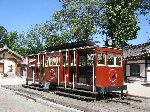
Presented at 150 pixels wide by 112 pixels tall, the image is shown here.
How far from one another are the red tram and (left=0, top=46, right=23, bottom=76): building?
31.1m

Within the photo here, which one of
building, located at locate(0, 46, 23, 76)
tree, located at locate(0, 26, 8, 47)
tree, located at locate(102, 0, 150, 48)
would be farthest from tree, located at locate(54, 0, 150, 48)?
tree, located at locate(0, 26, 8, 47)

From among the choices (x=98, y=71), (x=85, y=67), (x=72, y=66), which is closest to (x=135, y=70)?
(x=72, y=66)

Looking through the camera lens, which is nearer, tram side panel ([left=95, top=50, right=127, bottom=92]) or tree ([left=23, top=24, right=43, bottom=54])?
tram side panel ([left=95, top=50, right=127, bottom=92])

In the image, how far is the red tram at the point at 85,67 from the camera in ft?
48.2

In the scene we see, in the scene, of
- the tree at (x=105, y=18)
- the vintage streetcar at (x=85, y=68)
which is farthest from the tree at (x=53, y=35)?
the vintage streetcar at (x=85, y=68)

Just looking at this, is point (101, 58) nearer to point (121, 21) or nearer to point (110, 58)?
point (110, 58)

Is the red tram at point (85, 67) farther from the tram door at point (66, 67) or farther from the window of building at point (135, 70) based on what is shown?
the window of building at point (135, 70)

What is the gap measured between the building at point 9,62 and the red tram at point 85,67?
102 feet

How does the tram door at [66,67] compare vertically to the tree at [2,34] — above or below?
below

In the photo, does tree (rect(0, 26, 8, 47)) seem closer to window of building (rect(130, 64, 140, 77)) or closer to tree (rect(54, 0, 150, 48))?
tree (rect(54, 0, 150, 48))

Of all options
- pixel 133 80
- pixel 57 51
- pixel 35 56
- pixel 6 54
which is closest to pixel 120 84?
pixel 57 51

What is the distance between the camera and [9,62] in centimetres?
4997

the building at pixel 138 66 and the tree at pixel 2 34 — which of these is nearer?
the building at pixel 138 66

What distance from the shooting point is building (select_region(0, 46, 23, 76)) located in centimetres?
4903
